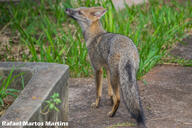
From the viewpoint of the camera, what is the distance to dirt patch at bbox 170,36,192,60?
5.37 metres

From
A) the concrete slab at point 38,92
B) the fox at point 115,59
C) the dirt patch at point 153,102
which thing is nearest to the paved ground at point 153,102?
the dirt patch at point 153,102

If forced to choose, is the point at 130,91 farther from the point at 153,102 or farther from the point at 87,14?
the point at 87,14

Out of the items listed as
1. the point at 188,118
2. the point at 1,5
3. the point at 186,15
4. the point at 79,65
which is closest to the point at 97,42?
the point at 79,65

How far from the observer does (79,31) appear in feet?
17.5

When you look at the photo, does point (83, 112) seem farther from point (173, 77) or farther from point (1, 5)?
point (1, 5)

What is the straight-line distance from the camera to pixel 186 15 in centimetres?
666

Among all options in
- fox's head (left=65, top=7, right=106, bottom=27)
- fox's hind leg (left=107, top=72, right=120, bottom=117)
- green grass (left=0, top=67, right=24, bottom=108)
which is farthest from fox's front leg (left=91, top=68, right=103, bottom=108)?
green grass (left=0, top=67, right=24, bottom=108)

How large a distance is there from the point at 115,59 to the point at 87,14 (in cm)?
102

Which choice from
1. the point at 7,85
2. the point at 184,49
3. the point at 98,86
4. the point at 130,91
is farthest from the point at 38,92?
the point at 184,49

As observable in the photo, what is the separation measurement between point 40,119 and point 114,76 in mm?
1044

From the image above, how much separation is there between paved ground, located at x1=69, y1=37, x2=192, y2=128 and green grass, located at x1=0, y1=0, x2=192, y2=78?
0.86 feet

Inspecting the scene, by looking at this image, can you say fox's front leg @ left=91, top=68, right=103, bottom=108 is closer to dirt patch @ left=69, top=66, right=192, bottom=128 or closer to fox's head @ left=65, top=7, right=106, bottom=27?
dirt patch @ left=69, top=66, right=192, bottom=128

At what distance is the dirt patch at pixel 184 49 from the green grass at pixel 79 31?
0.13 meters

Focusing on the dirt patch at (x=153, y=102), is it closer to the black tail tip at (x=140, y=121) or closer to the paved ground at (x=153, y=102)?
the paved ground at (x=153, y=102)
